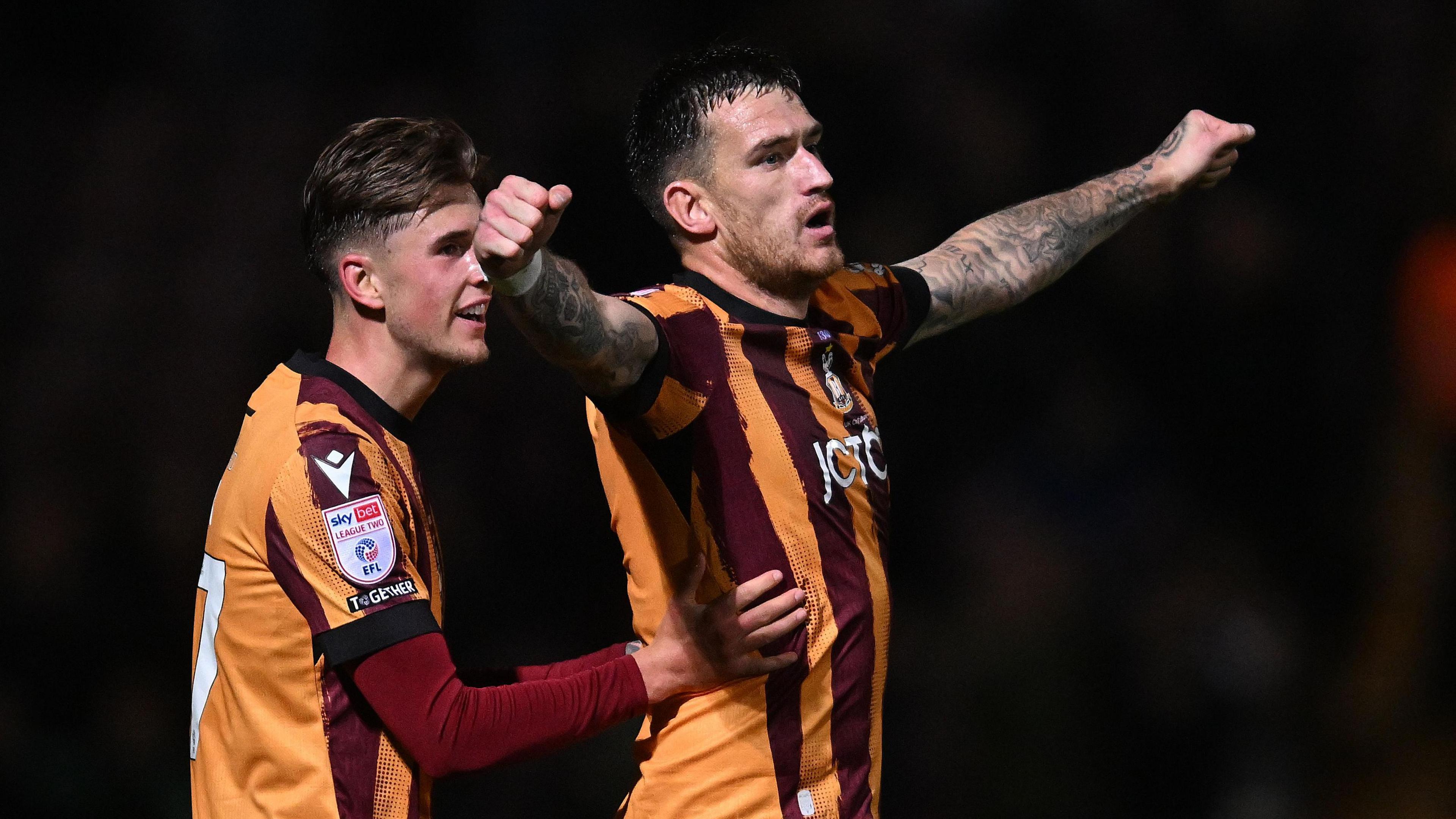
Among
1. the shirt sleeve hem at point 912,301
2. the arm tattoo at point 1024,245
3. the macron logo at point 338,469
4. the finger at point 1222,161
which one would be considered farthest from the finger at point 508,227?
the finger at point 1222,161

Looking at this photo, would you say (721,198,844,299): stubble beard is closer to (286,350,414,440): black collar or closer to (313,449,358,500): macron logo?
(286,350,414,440): black collar

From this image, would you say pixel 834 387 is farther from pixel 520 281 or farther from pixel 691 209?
pixel 520 281

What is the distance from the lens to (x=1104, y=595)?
15.3 ft

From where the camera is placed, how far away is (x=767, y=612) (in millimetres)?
2361

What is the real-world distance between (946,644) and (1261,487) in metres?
1.20

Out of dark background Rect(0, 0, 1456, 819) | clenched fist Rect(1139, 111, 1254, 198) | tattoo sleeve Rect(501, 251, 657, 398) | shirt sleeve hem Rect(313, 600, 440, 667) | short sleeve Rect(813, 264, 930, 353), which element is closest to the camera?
tattoo sleeve Rect(501, 251, 657, 398)

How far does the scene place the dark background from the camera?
174 inches

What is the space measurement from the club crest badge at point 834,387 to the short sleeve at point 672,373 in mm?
276

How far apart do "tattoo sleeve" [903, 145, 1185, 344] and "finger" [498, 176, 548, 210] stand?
137 cm

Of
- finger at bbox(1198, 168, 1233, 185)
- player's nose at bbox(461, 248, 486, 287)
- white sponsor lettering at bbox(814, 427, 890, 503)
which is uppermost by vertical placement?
player's nose at bbox(461, 248, 486, 287)

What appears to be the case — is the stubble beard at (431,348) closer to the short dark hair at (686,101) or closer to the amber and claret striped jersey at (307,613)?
the amber and claret striped jersey at (307,613)

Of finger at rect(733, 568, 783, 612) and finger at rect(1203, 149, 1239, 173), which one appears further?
finger at rect(1203, 149, 1239, 173)

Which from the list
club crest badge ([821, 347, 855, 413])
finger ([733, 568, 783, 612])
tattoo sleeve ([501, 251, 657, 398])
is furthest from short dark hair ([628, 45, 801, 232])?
finger ([733, 568, 783, 612])

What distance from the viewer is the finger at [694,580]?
2.43 metres
